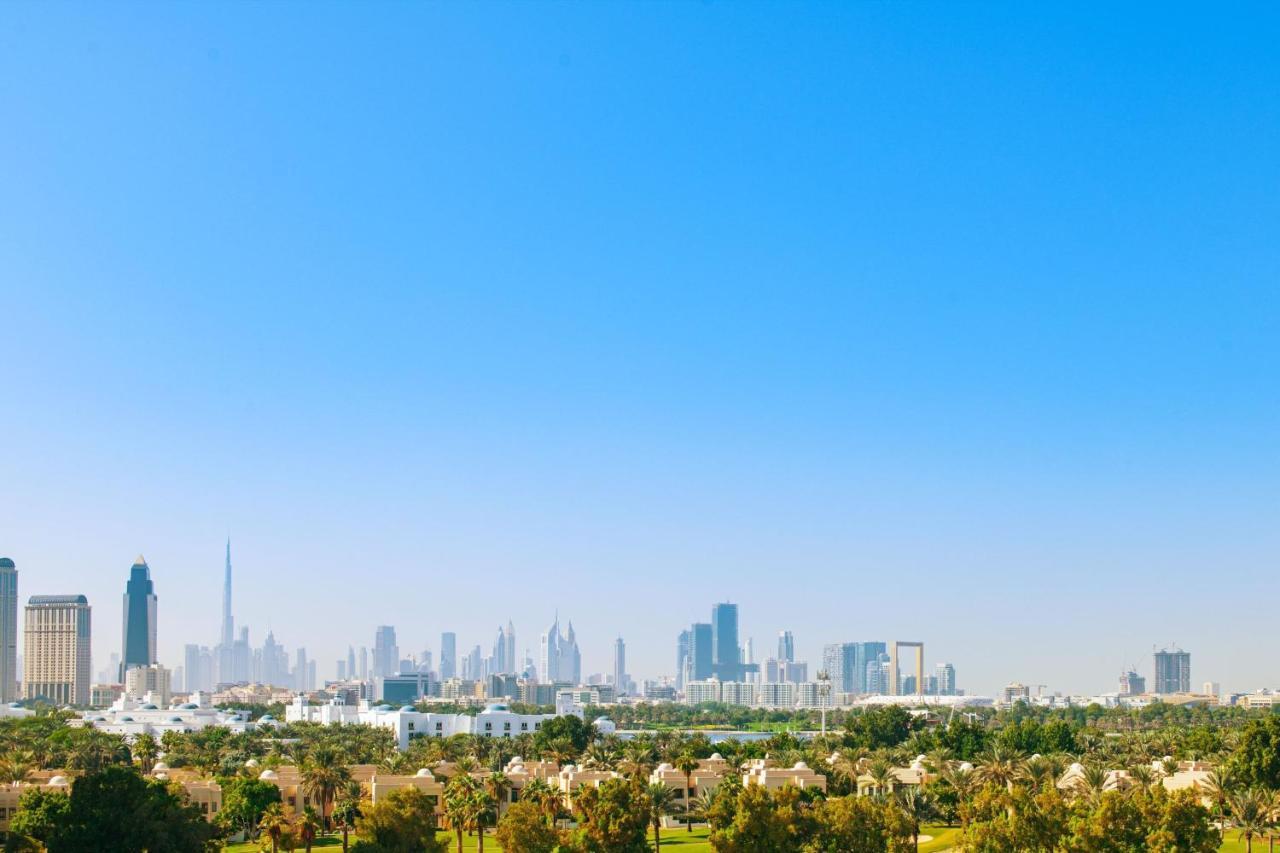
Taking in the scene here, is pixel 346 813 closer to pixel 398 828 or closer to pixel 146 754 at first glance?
pixel 398 828

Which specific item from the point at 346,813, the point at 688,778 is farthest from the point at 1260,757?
the point at 346,813

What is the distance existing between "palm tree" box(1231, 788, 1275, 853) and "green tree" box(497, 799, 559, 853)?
30.4 m

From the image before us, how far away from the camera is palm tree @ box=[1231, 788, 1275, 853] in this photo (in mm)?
66125

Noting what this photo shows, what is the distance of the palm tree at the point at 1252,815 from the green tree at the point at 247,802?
48211 millimetres

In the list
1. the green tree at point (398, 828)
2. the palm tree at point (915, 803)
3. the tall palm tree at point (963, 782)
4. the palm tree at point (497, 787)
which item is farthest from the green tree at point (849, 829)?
the palm tree at point (497, 787)

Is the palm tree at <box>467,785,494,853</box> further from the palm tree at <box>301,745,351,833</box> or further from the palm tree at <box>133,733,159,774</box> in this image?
the palm tree at <box>133,733,159,774</box>

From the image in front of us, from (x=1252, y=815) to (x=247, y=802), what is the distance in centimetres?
4995

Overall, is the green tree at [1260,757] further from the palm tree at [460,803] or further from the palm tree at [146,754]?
the palm tree at [146,754]

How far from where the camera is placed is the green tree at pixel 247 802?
7938 cm

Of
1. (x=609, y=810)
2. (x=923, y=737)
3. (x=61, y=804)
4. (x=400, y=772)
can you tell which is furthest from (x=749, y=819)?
(x=923, y=737)

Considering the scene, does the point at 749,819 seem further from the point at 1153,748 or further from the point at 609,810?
the point at 1153,748

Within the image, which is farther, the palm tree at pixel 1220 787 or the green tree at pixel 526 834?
the palm tree at pixel 1220 787

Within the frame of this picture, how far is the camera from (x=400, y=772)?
9969 cm

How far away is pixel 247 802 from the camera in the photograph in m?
79.8
